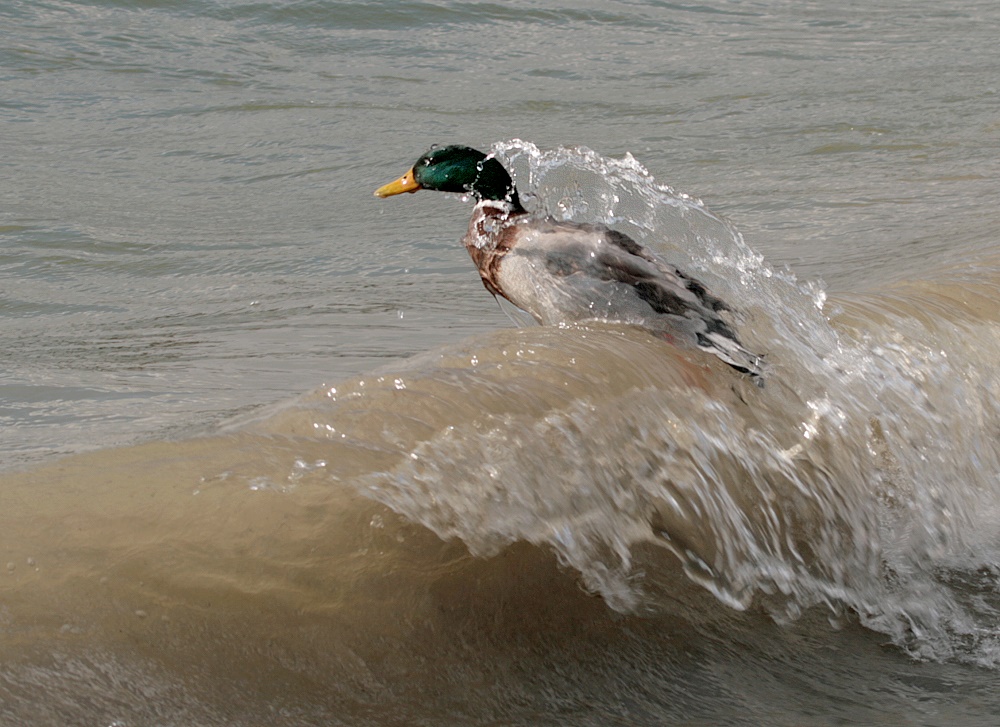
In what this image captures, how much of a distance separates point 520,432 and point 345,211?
5.60 metres

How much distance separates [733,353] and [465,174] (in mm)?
1620

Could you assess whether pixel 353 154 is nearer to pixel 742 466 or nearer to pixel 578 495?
pixel 742 466

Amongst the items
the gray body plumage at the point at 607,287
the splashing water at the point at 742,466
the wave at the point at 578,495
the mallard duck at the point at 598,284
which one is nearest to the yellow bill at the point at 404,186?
the mallard duck at the point at 598,284

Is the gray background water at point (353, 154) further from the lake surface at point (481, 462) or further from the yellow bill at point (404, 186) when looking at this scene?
the yellow bill at point (404, 186)

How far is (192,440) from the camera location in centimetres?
341

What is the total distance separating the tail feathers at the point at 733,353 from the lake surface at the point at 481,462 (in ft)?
0.26

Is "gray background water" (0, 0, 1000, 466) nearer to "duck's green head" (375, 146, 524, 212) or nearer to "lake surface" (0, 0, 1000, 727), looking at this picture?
"lake surface" (0, 0, 1000, 727)

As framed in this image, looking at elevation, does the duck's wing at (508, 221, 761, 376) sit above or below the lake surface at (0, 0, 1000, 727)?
above

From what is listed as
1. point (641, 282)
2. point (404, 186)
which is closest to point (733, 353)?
point (641, 282)

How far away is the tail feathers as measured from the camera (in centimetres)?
430

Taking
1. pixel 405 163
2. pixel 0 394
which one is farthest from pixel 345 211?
pixel 0 394

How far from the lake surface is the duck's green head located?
1.32 feet

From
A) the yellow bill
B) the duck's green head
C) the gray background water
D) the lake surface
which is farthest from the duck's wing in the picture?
the yellow bill

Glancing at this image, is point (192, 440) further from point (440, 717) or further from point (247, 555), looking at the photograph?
point (440, 717)
